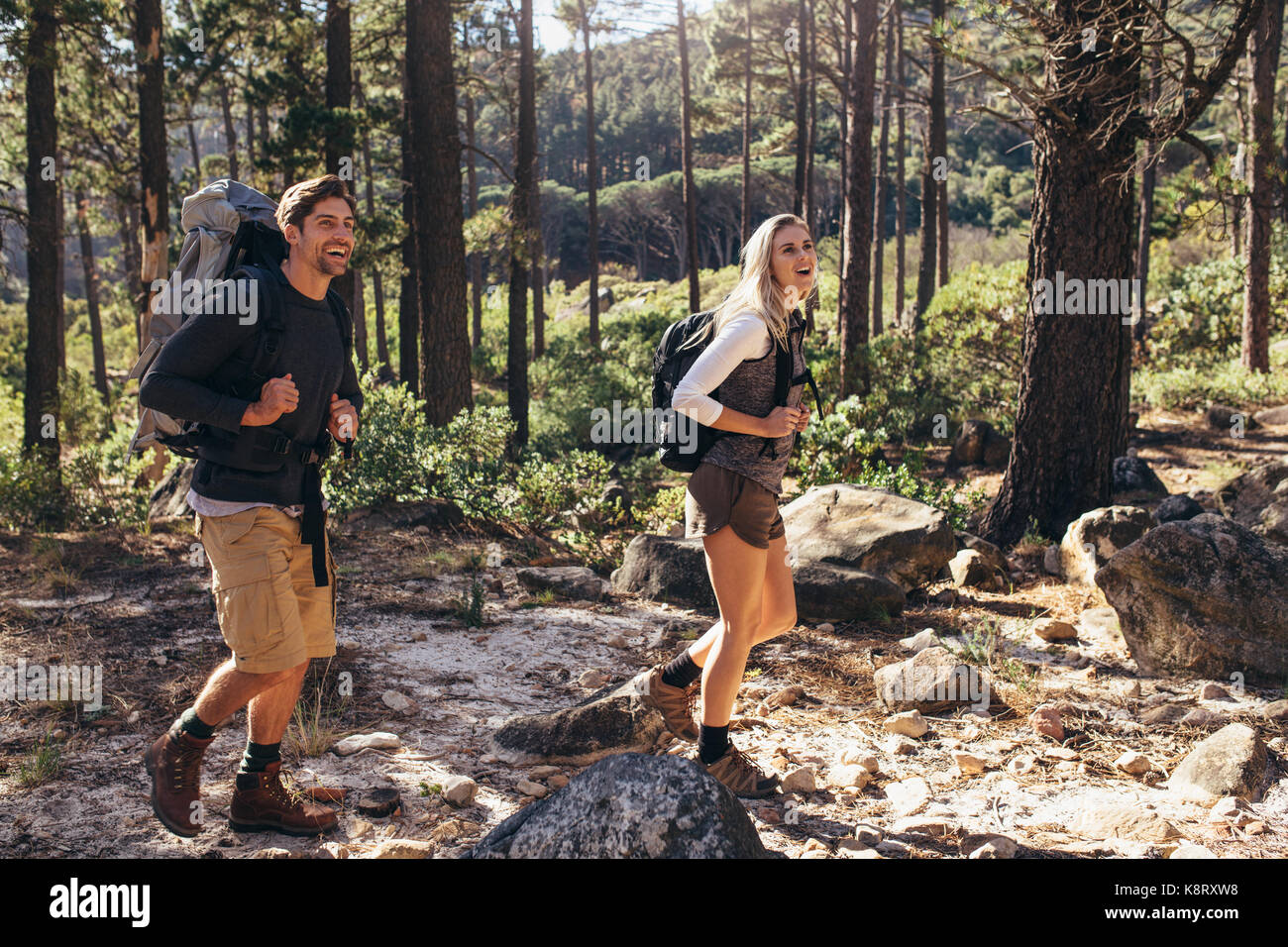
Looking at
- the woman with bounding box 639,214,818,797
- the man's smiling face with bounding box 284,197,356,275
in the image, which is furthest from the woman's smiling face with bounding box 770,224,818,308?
the man's smiling face with bounding box 284,197,356,275

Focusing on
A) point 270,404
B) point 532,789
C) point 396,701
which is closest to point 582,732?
point 532,789

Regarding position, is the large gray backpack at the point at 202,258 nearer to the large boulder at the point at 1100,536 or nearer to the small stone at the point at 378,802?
the small stone at the point at 378,802

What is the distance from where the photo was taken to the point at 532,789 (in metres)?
3.81

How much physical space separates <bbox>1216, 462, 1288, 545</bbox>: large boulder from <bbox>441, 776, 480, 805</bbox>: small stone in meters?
5.76

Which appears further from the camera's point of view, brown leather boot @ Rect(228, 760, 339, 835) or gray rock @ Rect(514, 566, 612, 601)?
gray rock @ Rect(514, 566, 612, 601)

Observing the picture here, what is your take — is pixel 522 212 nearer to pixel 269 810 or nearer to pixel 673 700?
pixel 673 700

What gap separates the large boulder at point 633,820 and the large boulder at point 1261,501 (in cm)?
563

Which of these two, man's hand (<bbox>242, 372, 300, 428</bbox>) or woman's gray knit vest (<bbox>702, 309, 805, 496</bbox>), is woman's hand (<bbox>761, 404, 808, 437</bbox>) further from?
man's hand (<bbox>242, 372, 300, 428</bbox>)

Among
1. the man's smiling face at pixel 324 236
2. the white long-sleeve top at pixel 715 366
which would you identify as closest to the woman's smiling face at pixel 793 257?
the white long-sleeve top at pixel 715 366

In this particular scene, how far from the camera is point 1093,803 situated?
3.68m

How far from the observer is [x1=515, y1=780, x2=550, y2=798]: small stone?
149 inches

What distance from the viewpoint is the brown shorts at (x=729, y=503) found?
3.37 m

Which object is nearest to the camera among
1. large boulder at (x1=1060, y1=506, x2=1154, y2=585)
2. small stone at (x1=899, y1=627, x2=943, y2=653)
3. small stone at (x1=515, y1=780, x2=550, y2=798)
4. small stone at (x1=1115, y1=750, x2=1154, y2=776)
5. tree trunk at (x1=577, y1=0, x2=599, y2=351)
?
small stone at (x1=515, y1=780, x2=550, y2=798)

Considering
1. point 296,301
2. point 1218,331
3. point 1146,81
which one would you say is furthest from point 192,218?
point 1218,331
